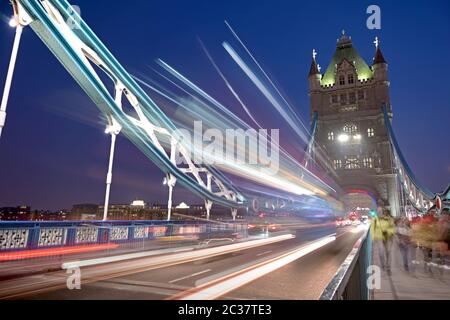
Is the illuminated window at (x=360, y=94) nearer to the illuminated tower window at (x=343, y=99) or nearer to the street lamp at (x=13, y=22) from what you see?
the illuminated tower window at (x=343, y=99)

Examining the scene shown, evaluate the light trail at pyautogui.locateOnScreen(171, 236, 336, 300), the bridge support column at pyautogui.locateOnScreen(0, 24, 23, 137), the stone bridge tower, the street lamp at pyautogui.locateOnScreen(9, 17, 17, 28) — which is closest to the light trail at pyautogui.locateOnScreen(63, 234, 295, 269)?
the light trail at pyautogui.locateOnScreen(171, 236, 336, 300)

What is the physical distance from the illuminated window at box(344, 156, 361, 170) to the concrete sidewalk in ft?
176

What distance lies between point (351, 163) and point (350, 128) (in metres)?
7.64

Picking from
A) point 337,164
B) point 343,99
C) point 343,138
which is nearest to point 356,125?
point 343,138

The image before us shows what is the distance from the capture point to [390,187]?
5572cm

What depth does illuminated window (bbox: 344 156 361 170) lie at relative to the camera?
60.5 m

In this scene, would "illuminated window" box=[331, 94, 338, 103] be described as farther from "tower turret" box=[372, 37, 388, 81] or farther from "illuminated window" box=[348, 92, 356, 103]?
"tower turret" box=[372, 37, 388, 81]

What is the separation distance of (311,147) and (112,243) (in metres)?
58.6

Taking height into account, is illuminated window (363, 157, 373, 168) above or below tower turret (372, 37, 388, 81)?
below

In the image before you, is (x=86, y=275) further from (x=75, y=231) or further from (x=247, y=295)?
(x=247, y=295)

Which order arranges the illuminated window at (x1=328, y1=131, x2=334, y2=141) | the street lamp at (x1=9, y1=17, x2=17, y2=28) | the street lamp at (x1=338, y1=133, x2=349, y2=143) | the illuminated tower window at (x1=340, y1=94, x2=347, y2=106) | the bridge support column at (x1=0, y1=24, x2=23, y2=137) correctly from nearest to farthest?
the bridge support column at (x1=0, y1=24, x2=23, y2=137)
the street lamp at (x1=9, y1=17, x2=17, y2=28)
the street lamp at (x1=338, y1=133, x2=349, y2=143)
the illuminated window at (x1=328, y1=131, x2=334, y2=141)
the illuminated tower window at (x1=340, y1=94, x2=347, y2=106)

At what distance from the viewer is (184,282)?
7.59 meters

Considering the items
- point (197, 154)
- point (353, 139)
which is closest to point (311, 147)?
point (353, 139)

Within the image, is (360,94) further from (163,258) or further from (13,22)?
(13,22)
